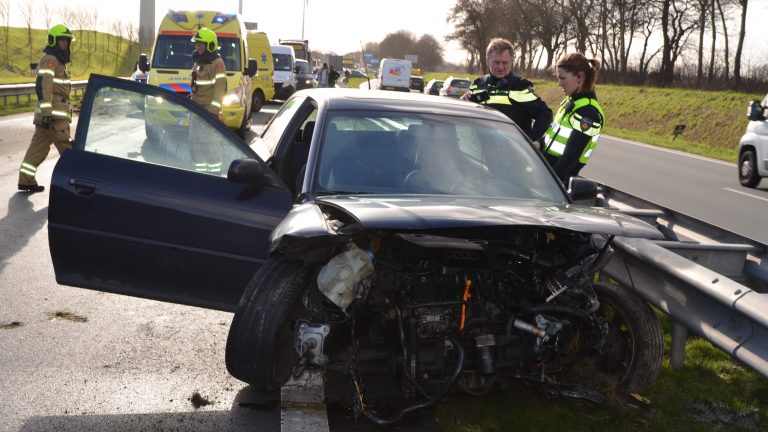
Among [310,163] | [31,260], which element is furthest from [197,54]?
[310,163]

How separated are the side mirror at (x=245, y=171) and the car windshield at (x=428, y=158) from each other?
34 cm

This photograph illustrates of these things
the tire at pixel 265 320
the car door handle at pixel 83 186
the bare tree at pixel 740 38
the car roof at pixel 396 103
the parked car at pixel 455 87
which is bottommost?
the tire at pixel 265 320

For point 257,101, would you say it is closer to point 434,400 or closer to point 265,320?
point 265,320

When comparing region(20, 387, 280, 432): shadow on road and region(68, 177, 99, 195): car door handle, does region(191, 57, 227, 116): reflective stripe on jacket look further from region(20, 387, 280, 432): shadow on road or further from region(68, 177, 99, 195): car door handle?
region(20, 387, 280, 432): shadow on road

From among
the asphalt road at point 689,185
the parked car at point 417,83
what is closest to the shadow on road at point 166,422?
the asphalt road at point 689,185

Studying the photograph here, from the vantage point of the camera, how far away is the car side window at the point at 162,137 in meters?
5.24

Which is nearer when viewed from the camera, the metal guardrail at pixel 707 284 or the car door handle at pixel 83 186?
the metal guardrail at pixel 707 284

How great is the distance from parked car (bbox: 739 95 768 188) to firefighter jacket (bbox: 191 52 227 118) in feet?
29.3

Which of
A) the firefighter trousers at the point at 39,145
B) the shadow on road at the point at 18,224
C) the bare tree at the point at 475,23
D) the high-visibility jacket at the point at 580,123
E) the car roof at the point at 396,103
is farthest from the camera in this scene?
the bare tree at the point at 475,23

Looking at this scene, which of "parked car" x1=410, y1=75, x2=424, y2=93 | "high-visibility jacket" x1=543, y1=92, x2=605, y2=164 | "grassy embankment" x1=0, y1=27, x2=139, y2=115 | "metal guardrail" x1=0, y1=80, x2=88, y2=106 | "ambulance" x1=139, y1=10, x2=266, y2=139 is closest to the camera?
"high-visibility jacket" x1=543, y1=92, x2=605, y2=164

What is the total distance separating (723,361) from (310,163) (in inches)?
107

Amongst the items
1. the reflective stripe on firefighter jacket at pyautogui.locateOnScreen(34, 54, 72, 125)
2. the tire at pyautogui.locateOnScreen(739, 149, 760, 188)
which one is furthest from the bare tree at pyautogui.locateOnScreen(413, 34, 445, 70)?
the reflective stripe on firefighter jacket at pyautogui.locateOnScreen(34, 54, 72, 125)

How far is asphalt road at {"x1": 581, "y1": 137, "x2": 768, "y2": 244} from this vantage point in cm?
1246

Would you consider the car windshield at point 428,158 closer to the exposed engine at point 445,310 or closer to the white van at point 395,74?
the exposed engine at point 445,310
